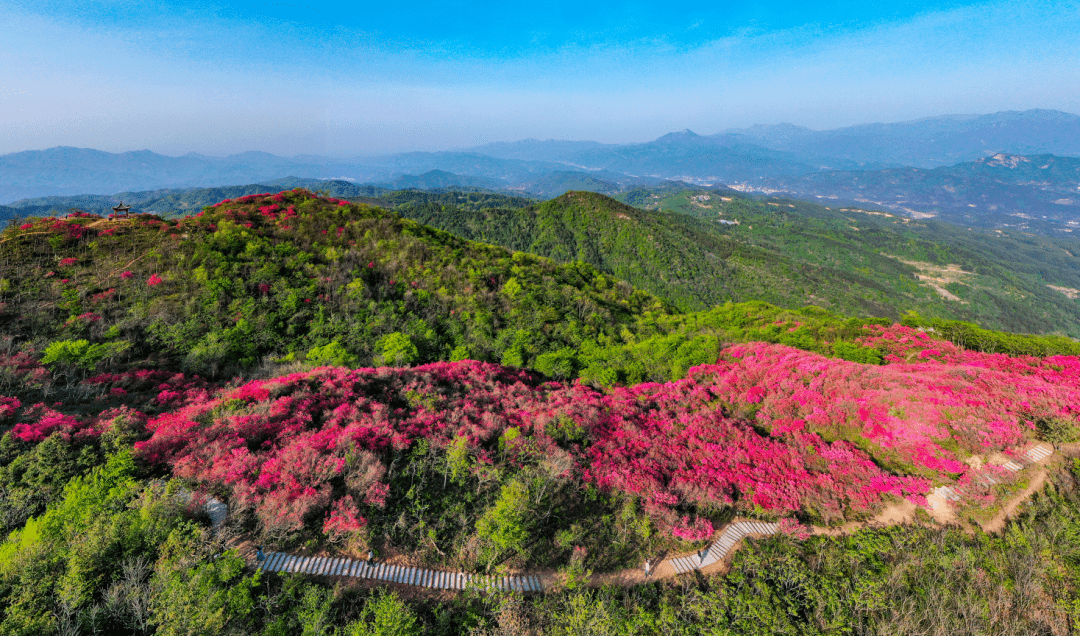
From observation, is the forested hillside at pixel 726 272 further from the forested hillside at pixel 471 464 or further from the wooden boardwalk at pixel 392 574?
the wooden boardwalk at pixel 392 574

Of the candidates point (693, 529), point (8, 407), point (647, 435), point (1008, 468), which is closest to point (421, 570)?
point (693, 529)

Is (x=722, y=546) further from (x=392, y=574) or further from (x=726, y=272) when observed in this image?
(x=726, y=272)

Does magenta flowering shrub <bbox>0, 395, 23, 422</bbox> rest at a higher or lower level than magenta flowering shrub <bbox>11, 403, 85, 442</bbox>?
higher

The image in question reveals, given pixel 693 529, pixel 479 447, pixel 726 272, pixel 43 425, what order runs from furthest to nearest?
pixel 726 272 → pixel 479 447 → pixel 43 425 → pixel 693 529

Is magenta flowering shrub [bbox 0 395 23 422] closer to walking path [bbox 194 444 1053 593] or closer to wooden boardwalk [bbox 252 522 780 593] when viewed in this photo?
walking path [bbox 194 444 1053 593]

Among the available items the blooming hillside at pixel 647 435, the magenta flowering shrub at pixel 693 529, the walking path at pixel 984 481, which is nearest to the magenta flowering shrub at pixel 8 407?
the blooming hillside at pixel 647 435

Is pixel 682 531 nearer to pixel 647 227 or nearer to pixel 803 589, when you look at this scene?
pixel 803 589

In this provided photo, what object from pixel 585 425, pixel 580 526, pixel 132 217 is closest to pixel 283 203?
pixel 132 217

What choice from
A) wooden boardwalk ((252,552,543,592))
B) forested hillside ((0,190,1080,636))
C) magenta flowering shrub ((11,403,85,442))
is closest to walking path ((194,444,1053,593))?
wooden boardwalk ((252,552,543,592))


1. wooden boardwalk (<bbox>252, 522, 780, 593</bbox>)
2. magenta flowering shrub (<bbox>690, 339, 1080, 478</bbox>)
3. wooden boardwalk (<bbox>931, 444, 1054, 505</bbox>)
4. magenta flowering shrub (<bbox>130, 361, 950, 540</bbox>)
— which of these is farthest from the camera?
magenta flowering shrub (<bbox>690, 339, 1080, 478</bbox>)

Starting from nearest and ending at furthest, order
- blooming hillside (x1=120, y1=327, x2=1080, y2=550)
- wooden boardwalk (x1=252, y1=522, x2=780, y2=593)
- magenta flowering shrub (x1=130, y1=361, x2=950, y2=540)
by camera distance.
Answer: wooden boardwalk (x1=252, y1=522, x2=780, y2=593), magenta flowering shrub (x1=130, y1=361, x2=950, y2=540), blooming hillside (x1=120, y1=327, x2=1080, y2=550)

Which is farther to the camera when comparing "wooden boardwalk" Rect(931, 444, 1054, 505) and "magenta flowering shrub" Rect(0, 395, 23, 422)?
"magenta flowering shrub" Rect(0, 395, 23, 422)

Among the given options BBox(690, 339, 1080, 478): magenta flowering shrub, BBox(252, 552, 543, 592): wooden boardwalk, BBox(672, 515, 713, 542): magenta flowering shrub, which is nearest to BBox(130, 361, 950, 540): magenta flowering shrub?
BBox(672, 515, 713, 542): magenta flowering shrub
